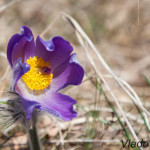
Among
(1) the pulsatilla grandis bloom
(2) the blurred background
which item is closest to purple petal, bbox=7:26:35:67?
(1) the pulsatilla grandis bloom

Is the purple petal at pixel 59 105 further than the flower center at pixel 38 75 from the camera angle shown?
No

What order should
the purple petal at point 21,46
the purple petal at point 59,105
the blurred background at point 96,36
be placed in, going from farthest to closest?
the blurred background at point 96,36
the purple petal at point 21,46
the purple petal at point 59,105

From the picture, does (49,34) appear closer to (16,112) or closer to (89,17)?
(89,17)

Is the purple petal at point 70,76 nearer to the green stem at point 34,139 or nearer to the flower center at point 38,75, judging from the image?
the flower center at point 38,75

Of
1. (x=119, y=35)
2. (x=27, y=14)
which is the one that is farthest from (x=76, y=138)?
(x=27, y=14)

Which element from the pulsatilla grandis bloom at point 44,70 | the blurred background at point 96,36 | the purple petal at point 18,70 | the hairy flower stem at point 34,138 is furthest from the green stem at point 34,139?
the blurred background at point 96,36

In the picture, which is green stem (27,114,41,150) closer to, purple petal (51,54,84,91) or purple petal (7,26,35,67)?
purple petal (51,54,84,91)

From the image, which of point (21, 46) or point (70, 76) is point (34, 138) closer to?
point (70, 76)

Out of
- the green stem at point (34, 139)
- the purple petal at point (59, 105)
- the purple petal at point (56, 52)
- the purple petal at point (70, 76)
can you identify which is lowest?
the green stem at point (34, 139)
